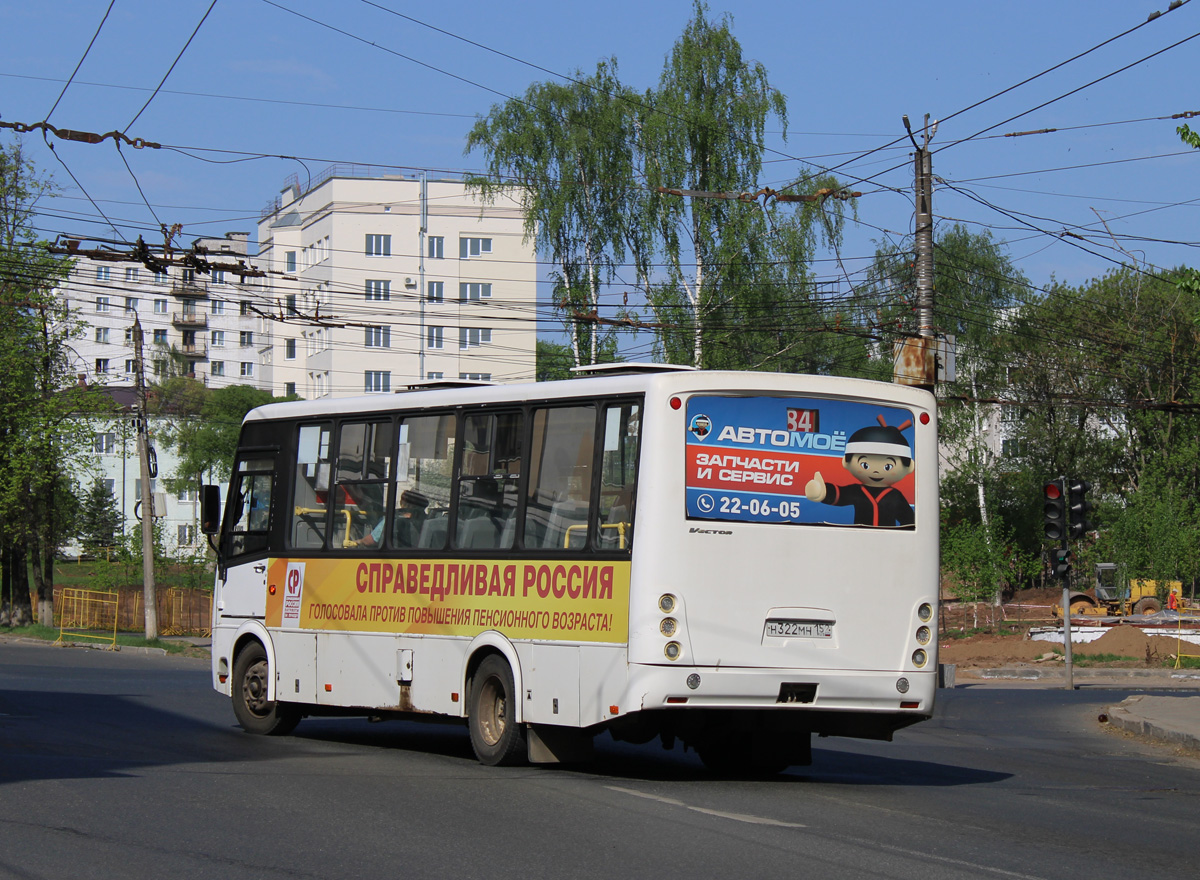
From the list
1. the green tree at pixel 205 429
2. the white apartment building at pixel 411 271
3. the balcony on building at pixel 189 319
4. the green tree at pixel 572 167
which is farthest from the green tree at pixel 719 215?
the balcony on building at pixel 189 319

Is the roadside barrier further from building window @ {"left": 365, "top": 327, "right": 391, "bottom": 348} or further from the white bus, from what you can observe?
the white bus

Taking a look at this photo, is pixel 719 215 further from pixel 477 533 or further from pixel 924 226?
pixel 477 533

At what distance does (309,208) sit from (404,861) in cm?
7998

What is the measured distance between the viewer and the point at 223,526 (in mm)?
15508

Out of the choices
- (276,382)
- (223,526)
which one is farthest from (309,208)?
(223,526)

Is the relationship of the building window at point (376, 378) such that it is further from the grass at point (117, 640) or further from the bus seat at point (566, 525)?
the bus seat at point (566, 525)

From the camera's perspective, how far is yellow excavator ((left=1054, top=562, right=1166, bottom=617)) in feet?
160

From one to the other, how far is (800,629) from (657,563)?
1.24 meters

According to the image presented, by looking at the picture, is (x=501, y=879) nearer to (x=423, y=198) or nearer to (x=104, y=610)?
(x=104, y=610)

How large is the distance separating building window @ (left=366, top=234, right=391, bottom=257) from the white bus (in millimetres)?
68468

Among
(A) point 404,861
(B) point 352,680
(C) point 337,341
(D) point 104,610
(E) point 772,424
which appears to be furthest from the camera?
(C) point 337,341

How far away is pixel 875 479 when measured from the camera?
11250mm

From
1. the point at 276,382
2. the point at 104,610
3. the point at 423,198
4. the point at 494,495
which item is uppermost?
the point at 423,198

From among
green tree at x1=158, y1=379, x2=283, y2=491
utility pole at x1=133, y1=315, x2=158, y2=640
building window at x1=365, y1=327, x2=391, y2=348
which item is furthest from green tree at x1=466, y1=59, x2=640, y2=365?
green tree at x1=158, y1=379, x2=283, y2=491
